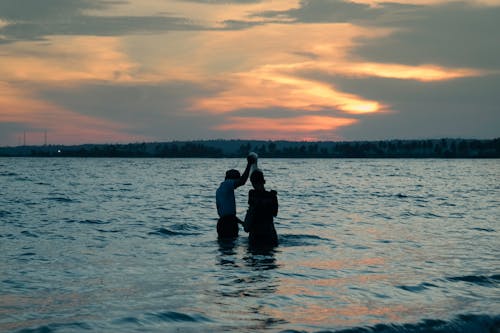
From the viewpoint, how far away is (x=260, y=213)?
14938 millimetres

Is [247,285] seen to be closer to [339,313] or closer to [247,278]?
[247,278]

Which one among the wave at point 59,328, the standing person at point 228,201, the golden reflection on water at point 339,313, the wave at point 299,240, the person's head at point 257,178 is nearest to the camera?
the wave at point 59,328

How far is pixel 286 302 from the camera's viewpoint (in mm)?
9992

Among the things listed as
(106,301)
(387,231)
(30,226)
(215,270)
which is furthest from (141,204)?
(106,301)

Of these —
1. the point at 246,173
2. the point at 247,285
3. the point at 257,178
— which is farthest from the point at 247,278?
the point at 246,173

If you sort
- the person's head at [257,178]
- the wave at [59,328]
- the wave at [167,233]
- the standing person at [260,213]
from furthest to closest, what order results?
the wave at [167,233]
the standing person at [260,213]
the person's head at [257,178]
the wave at [59,328]

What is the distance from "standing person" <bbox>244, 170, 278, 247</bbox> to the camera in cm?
1441

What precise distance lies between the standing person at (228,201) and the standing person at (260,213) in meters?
0.51

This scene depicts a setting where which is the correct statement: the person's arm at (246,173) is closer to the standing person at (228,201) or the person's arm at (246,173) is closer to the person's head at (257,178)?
the standing person at (228,201)

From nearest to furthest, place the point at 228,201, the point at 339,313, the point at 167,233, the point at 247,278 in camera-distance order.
Result: the point at 339,313
the point at 247,278
the point at 228,201
the point at 167,233

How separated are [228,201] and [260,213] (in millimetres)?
1409

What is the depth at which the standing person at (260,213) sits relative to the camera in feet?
47.3

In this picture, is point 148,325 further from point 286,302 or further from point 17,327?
point 286,302

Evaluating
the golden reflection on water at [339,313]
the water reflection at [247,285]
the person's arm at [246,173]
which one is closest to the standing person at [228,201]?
the person's arm at [246,173]
